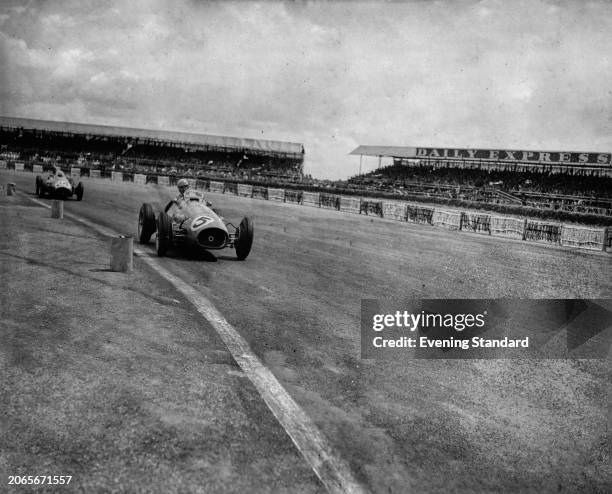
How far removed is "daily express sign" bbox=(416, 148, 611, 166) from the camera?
44381mm

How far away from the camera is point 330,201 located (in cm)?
3600

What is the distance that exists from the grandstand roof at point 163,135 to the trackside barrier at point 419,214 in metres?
51.1

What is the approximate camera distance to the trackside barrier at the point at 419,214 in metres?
28.7

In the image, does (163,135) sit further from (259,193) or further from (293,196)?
(293,196)

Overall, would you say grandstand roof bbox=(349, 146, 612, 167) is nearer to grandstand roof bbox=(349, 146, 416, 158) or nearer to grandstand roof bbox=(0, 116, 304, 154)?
grandstand roof bbox=(349, 146, 416, 158)

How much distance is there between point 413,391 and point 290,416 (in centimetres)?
141

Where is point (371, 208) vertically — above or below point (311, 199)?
below

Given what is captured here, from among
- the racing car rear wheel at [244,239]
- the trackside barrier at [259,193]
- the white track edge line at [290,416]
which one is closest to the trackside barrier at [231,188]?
the trackside barrier at [259,193]

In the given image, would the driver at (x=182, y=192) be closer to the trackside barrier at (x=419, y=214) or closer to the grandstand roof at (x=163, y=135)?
the trackside barrier at (x=419, y=214)

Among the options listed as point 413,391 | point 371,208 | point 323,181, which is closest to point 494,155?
point 323,181

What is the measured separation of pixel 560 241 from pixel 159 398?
2309 centimetres

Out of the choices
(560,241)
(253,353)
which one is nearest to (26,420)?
(253,353)

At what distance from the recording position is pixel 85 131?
3029 inches

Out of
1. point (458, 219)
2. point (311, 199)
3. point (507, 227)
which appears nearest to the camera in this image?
point (507, 227)
